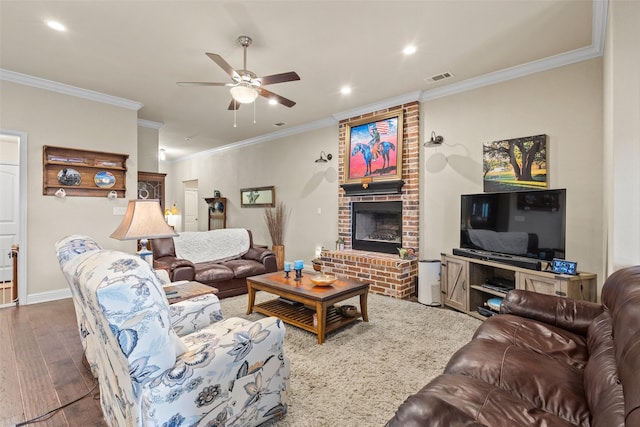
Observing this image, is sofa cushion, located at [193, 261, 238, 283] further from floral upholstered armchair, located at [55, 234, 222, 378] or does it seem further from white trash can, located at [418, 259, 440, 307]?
white trash can, located at [418, 259, 440, 307]

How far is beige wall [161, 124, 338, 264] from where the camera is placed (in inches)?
218

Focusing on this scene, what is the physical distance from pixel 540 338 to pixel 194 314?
6.97ft

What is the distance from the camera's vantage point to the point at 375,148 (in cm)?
476

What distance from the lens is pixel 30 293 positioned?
3.82 meters

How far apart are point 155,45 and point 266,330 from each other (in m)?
3.07

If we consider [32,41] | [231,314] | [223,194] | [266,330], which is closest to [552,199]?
[266,330]

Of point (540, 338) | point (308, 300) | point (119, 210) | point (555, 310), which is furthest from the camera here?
point (119, 210)

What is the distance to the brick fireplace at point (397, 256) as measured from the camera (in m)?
4.13

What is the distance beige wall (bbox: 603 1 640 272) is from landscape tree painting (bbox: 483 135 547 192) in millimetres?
1296

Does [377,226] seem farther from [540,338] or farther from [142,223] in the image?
[142,223]

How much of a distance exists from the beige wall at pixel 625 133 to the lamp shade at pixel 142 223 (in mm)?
3254

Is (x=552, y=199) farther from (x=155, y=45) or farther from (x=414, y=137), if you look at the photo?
(x=155, y=45)

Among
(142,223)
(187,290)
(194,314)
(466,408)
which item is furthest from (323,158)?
(466,408)

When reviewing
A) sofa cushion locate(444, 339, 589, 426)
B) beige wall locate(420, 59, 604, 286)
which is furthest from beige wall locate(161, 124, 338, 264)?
sofa cushion locate(444, 339, 589, 426)
